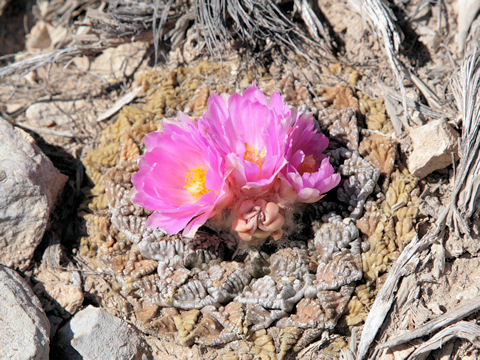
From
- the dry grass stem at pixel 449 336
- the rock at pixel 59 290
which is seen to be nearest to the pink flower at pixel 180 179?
the rock at pixel 59 290

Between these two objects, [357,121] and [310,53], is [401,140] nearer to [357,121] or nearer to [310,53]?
[357,121]

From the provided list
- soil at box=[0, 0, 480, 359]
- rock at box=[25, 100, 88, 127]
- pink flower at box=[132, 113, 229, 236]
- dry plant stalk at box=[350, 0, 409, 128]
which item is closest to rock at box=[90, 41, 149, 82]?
soil at box=[0, 0, 480, 359]

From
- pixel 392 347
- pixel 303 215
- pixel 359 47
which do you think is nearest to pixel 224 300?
pixel 303 215

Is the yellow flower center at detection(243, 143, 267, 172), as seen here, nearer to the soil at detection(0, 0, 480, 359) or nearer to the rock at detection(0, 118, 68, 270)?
the soil at detection(0, 0, 480, 359)

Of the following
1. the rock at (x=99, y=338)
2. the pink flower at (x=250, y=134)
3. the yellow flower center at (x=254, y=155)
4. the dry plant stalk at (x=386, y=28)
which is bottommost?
the rock at (x=99, y=338)

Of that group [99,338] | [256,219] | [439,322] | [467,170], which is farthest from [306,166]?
[99,338]

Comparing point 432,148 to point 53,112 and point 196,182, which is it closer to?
point 196,182

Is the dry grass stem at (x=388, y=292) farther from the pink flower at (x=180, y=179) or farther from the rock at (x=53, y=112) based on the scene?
the rock at (x=53, y=112)
